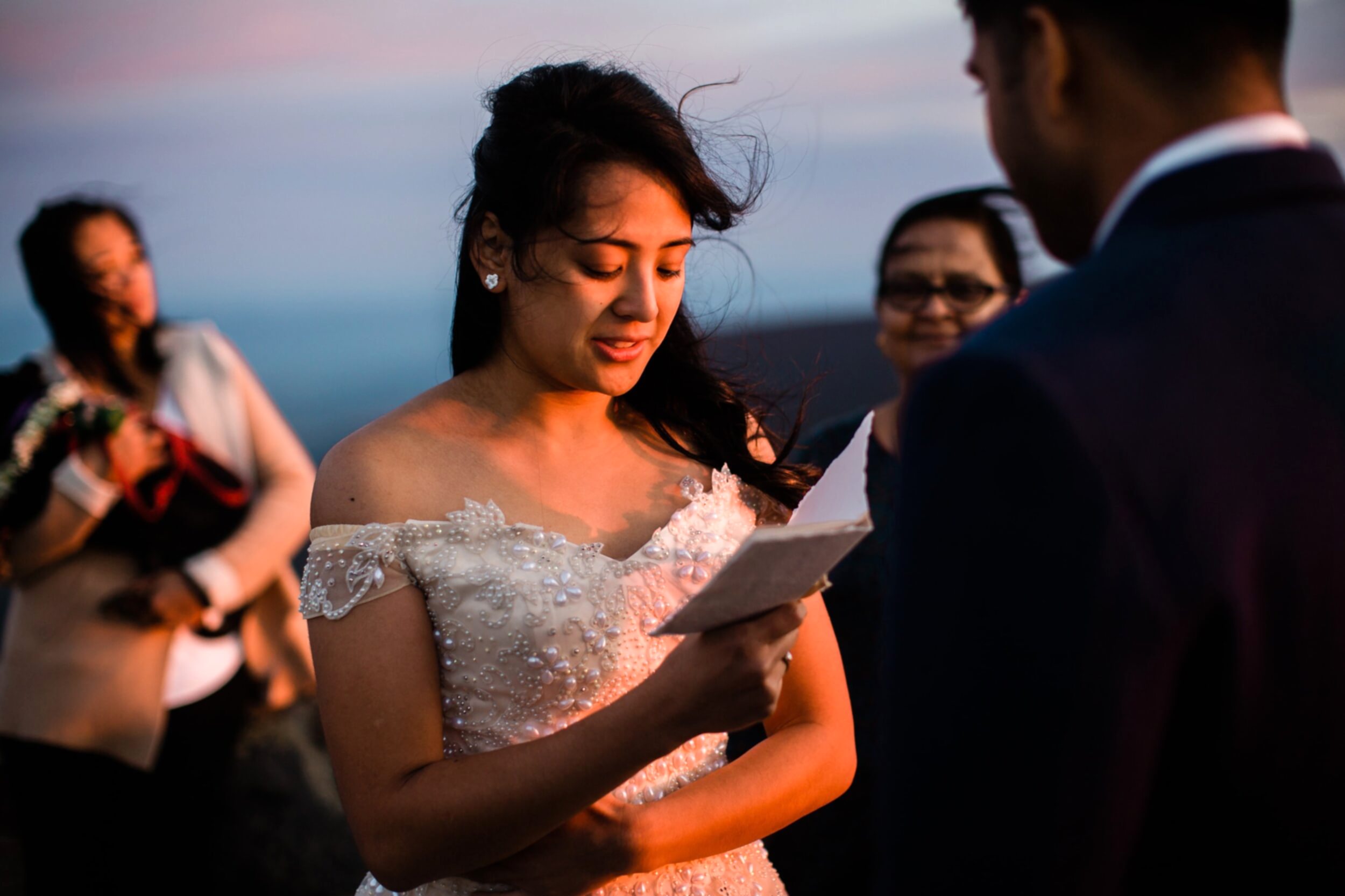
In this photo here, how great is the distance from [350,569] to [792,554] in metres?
0.65

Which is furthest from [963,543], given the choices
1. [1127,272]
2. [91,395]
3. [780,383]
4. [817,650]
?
[91,395]

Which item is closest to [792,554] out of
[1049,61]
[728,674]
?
[728,674]

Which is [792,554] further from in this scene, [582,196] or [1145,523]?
[582,196]

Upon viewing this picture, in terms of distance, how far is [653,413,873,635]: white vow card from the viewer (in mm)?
974

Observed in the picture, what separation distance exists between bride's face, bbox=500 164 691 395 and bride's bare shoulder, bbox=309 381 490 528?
0.57ft

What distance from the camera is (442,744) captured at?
1408mm

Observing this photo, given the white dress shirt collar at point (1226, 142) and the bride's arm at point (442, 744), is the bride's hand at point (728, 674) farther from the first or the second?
the white dress shirt collar at point (1226, 142)

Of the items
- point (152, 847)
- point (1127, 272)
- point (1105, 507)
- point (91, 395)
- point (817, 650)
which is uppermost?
point (1127, 272)

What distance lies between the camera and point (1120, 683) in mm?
726

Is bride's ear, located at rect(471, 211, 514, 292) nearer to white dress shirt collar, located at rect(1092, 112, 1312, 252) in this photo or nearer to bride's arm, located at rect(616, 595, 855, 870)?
bride's arm, located at rect(616, 595, 855, 870)

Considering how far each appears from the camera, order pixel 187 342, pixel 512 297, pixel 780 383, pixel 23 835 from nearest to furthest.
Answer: pixel 512 297 → pixel 780 383 → pixel 23 835 → pixel 187 342

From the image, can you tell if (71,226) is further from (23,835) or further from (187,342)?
(23,835)

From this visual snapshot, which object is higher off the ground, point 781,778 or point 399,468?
point 399,468

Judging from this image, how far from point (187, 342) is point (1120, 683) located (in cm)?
285
